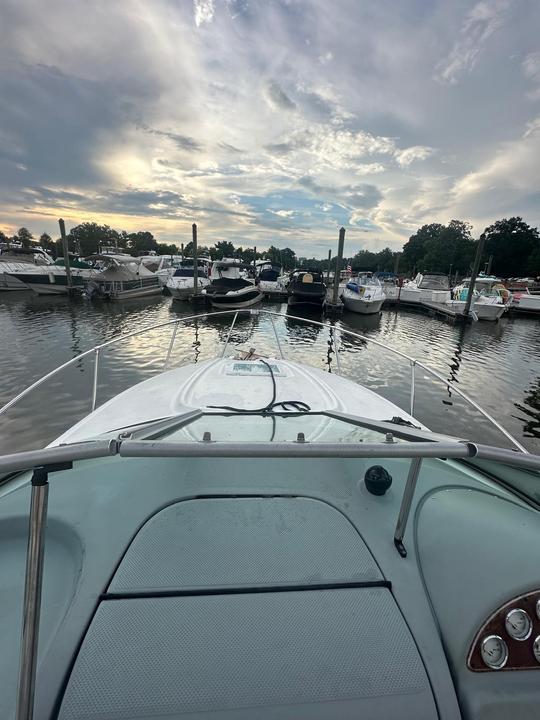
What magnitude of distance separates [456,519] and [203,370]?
3.50m

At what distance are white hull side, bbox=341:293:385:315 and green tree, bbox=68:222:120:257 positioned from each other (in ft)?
217

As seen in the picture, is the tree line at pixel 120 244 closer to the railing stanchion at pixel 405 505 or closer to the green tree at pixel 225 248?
the green tree at pixel 225 248

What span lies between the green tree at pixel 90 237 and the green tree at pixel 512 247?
75701 mm

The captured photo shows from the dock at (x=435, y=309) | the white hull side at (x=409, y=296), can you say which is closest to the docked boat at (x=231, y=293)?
the dock at (x=435, y=309)

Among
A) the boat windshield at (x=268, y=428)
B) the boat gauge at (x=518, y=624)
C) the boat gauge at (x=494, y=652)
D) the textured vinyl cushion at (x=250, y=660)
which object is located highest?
the boat windshield at (x=268, y=428)

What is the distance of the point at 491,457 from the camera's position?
103cm

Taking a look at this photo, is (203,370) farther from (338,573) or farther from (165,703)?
(165,703)

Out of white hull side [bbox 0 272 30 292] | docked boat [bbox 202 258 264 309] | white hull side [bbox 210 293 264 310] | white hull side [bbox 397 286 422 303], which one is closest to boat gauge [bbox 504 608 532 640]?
docked boat [bbox 202 258 264 309]

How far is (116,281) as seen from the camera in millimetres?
23047

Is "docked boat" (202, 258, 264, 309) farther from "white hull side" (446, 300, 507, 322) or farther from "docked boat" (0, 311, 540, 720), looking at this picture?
"docked boat" (0, 311, 540, 720)

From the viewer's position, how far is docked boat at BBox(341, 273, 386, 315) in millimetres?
21141

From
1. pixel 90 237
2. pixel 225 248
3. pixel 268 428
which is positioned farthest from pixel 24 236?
pixel 268 428

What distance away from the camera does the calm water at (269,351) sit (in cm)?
725

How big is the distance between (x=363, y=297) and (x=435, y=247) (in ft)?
186
